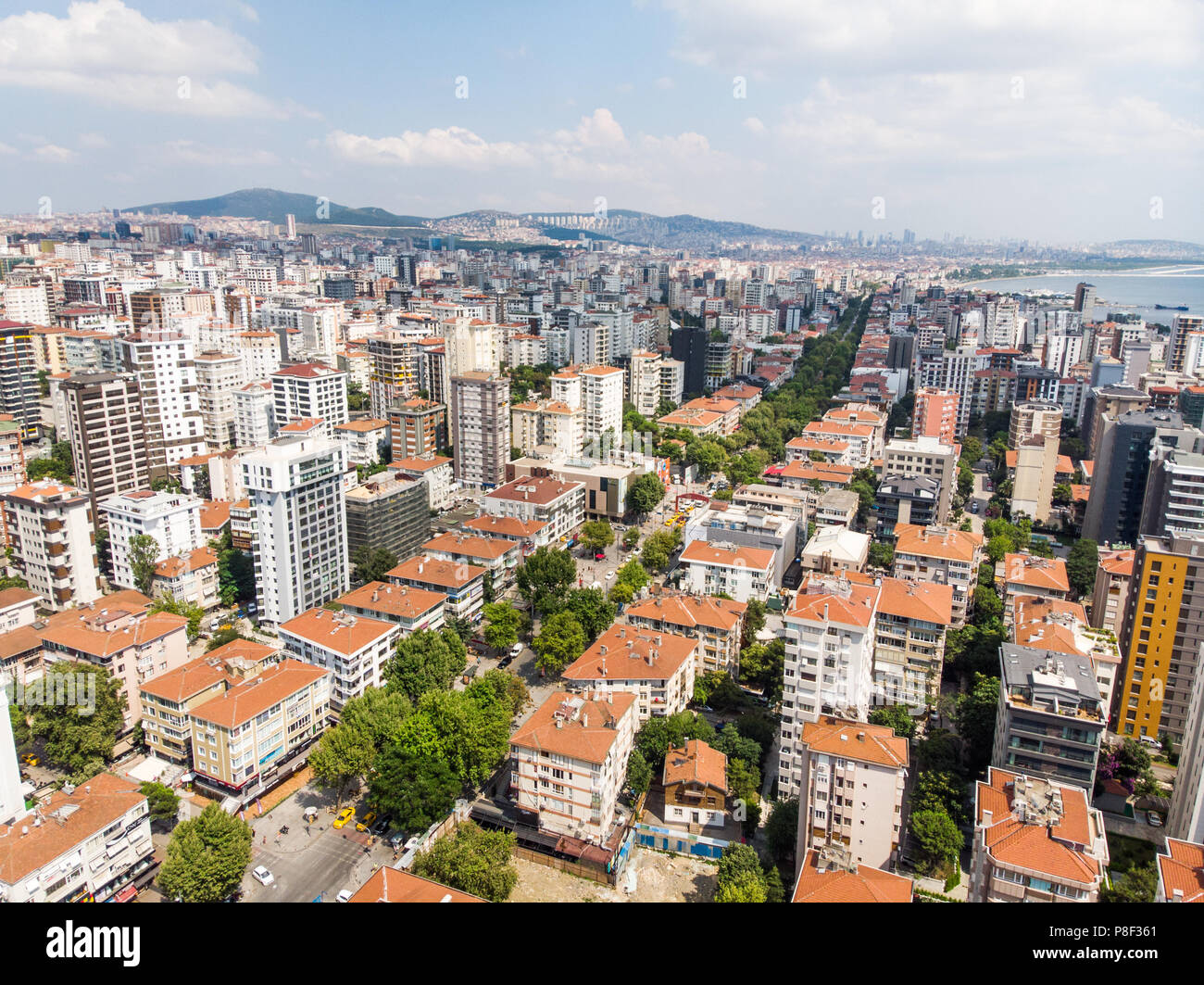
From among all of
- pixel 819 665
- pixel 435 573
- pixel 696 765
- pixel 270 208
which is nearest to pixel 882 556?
pixel 819 665

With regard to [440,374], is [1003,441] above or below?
below

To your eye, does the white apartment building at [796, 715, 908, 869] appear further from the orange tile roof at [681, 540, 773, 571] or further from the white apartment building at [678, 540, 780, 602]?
the orange tile roof at [681, 540, 773, 571]

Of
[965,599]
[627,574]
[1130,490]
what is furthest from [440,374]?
[1130,490]

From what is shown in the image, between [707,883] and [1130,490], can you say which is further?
[1130,490]

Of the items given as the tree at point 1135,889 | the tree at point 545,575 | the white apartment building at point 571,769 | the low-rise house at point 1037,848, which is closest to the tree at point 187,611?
the tree at point 545,575

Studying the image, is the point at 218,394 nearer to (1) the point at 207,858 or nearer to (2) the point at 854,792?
(1) the point at 207,858
